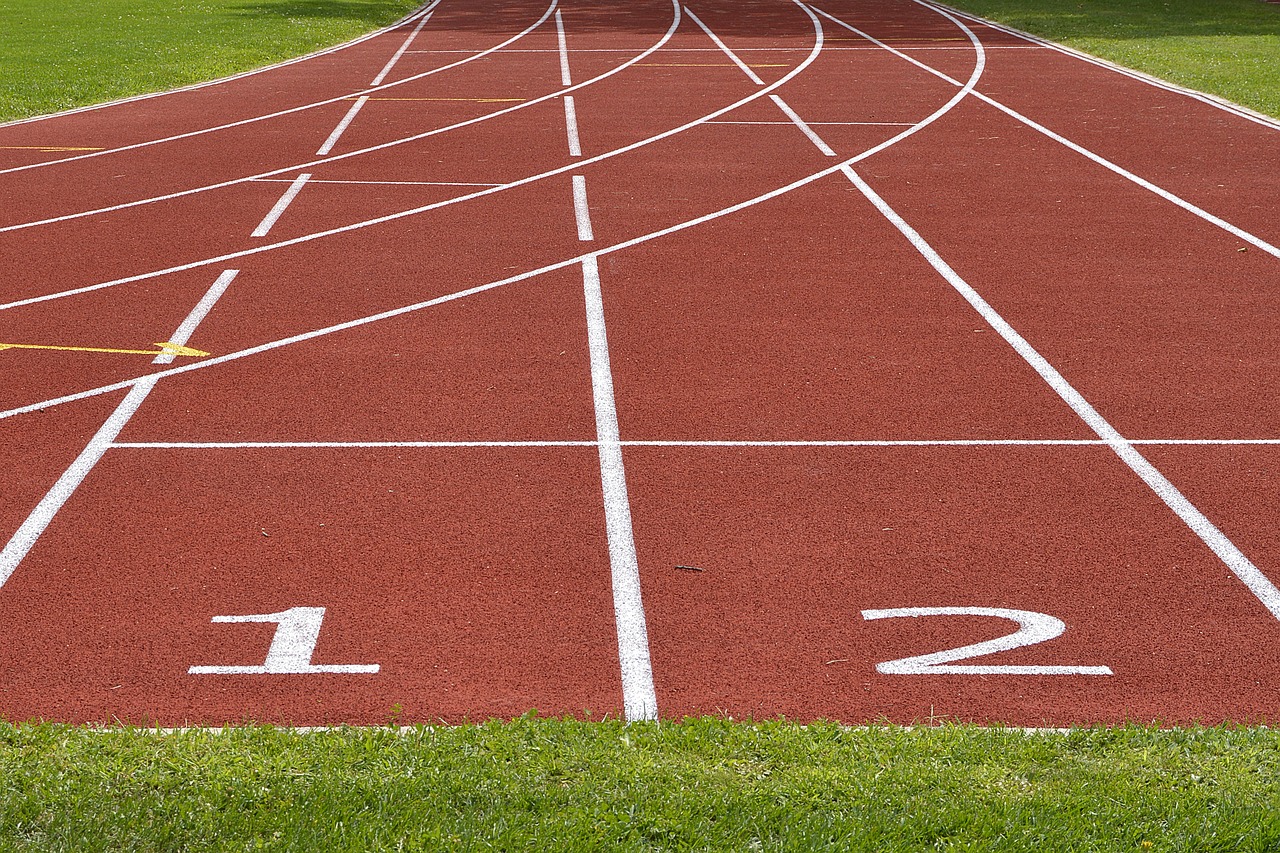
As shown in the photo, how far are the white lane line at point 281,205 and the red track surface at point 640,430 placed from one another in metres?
0.08

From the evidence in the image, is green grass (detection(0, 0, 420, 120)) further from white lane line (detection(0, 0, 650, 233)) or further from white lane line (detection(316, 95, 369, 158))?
white lane line (detection(0, 0, 650, 233))

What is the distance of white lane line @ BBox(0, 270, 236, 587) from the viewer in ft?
19.3

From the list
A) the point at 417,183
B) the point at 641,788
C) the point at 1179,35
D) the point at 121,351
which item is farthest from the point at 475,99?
the point at 641,788

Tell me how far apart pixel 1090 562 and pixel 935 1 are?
29820 millimetres

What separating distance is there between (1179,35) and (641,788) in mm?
25085

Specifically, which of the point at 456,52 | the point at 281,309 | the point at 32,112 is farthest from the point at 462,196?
the point at 456,52

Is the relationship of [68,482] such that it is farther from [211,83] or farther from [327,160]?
[211,83]

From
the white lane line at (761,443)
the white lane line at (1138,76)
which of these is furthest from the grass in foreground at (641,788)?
the white lane line at (1138,76)

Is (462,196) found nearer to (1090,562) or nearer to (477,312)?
(477,312)

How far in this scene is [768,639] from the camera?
5238 millimetres

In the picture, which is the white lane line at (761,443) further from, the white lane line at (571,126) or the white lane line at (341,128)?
the white lane line at (341,128)

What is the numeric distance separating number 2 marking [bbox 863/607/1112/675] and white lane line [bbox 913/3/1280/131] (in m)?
13.2

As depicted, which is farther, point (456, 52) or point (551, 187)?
point (456, 52)

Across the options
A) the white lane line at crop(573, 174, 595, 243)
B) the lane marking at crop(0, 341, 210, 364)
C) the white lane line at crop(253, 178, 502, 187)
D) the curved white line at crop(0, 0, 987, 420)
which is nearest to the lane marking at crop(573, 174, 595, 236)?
the white lane line at crop(573, 174, 595, 243)
